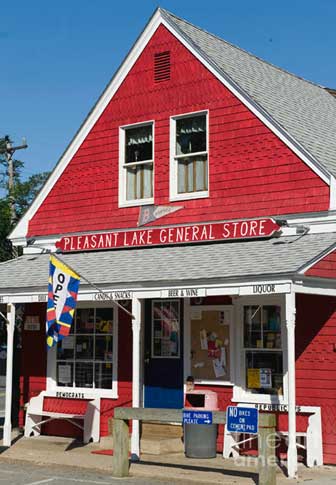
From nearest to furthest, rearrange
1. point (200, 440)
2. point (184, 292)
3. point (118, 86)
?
point (184, 292), point (200, 440), point (118, 86)

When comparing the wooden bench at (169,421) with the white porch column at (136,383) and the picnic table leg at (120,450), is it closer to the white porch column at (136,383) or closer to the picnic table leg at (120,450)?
the picnic table leg at (120,450)

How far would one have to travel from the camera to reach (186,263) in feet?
45.4

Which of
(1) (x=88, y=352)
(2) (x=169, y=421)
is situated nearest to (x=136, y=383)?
(2) (x=169, y=421)

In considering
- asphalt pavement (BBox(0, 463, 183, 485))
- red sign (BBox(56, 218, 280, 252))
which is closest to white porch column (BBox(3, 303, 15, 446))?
asphalt pavement (BBox(0, 463, 183, 485))

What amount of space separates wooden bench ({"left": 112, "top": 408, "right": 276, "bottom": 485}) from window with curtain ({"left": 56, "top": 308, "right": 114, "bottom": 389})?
12.3 ft

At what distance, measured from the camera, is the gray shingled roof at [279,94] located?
14984 mm

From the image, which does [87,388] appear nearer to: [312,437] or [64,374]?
[64,374]

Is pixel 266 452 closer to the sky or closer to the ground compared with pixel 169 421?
closer to the ground

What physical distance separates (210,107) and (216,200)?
1.87 m

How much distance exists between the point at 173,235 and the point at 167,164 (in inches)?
60.5

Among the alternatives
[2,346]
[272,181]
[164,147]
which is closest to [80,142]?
[164,147]

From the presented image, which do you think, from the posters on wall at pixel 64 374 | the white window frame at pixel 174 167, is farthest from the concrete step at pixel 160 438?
the white window frame at pixel 174 167

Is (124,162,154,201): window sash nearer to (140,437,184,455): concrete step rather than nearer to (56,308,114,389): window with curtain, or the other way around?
(56,308,114,389): window with curtain

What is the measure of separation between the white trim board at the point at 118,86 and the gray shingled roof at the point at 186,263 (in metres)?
1.29
